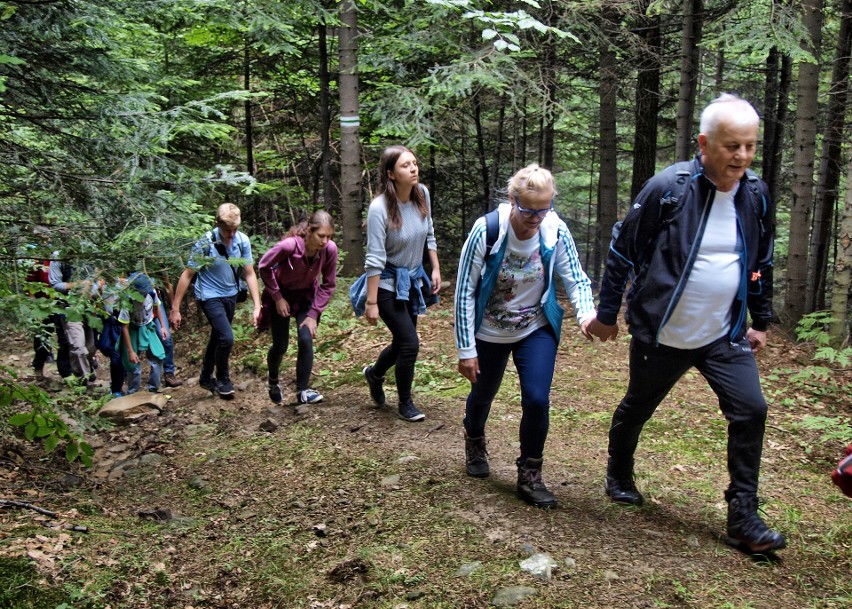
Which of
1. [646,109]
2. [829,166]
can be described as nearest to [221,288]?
[646,109]

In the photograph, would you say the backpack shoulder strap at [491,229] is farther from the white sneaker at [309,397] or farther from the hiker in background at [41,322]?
the white sneaker at [309,397]

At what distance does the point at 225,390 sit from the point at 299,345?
165 cm

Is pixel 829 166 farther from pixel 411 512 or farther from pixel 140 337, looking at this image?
pixel 140 337

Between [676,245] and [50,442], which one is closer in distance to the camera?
[50,442]

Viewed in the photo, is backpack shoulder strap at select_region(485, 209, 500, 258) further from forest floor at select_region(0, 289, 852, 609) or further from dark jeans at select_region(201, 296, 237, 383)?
dark jeans at select_region(201, 296, 237, 383)

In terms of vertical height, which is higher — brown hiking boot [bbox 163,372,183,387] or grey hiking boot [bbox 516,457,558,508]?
grey hiking boot [bbox 516,457,558,508]

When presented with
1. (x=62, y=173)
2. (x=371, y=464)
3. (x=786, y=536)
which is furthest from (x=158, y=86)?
(x=786, y=536)

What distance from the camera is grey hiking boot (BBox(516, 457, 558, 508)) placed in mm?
4418

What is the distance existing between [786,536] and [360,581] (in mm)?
2586

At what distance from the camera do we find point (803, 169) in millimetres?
9781

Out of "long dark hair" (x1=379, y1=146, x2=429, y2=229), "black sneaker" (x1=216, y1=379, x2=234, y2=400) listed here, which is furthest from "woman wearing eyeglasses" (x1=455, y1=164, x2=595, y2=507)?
"black sneaker" (x1=216, y1=379, x2=234, y2=400)

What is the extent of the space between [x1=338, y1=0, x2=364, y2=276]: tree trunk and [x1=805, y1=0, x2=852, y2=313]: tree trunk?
27.6 ft

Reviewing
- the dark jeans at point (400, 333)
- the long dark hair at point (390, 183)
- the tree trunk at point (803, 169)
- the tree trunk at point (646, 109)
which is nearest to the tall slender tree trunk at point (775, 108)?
the tree trunk at point (646, 109)

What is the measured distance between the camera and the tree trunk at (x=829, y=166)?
1252 centimetres
